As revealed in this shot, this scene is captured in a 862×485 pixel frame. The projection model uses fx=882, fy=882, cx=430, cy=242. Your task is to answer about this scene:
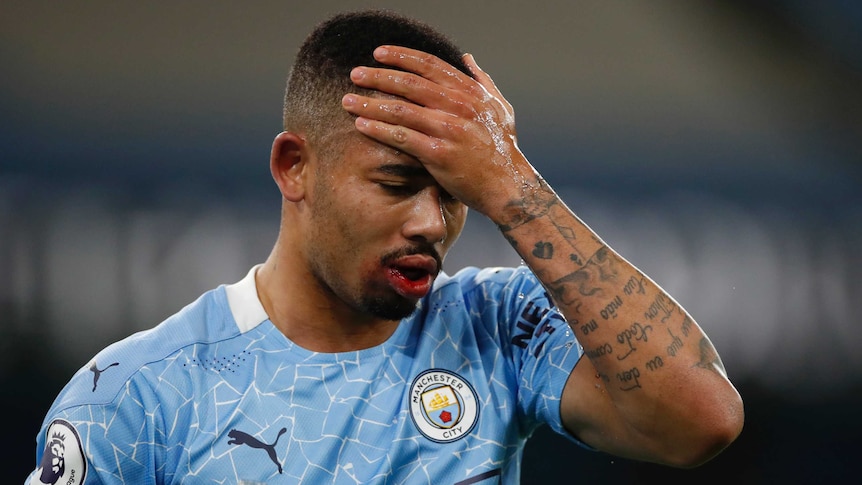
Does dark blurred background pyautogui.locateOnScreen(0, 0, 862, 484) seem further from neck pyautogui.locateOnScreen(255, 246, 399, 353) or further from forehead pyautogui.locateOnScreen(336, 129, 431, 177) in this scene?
forehead pyautogui.locateOnScreen(336, 129, 431, 177)

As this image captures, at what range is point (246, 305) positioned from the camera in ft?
6.49

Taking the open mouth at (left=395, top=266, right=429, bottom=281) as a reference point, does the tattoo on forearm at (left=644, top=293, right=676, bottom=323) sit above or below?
below

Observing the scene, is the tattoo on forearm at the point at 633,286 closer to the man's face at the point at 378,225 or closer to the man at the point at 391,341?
the man at the point at 391,341

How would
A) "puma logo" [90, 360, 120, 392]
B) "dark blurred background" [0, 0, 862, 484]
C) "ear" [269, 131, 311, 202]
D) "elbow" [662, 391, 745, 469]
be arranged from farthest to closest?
"dark blurred background" [0, 0, 862, 484] → "ear" [269, 131, 311, 202] → "puma logo" [90, 360, 120, 392] → "elbow" [662, 391, 745, 469]

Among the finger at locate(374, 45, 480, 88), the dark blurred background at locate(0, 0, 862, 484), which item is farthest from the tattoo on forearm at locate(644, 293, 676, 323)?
the dark blurred background at locate(0, 0, 862, 484)

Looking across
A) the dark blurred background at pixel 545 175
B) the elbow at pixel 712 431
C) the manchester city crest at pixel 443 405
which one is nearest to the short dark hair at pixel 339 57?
the manchester city crest at pixel 443 405

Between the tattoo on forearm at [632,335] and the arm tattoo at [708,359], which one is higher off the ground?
the tattoo on forearm at [632,335]

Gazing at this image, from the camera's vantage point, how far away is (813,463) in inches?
151

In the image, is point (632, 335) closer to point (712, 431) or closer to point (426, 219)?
point (712, 431)

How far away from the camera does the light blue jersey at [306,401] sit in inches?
67.9

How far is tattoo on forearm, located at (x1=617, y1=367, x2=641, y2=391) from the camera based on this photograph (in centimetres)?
166

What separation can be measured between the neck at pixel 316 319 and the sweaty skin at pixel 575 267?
41 centimetres

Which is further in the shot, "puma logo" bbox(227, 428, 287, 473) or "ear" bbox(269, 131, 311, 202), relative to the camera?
"ear" bbox(269, 131, 311, 202)

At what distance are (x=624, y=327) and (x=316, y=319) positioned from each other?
68 cm
